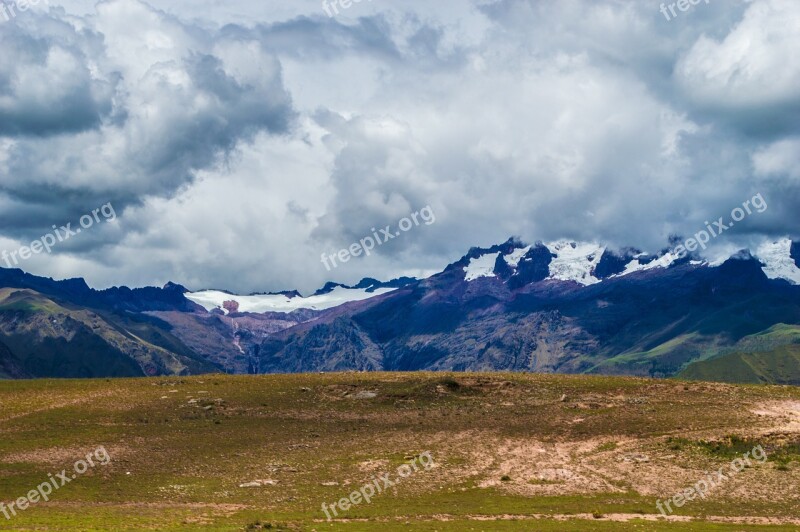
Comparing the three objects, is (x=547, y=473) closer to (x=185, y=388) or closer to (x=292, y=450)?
(x=292, y=450)

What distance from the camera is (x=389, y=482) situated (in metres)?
93.4

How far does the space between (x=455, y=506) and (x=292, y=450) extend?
27.7 metres

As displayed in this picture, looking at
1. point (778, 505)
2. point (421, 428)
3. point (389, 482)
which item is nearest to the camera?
point (778, 505)

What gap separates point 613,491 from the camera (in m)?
91.2

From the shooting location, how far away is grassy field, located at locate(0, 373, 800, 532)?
8106 centimetres

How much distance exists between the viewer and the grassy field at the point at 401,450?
A: 81.1m

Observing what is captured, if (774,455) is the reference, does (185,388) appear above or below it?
above

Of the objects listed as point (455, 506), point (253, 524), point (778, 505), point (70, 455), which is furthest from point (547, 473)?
point (70, 455)

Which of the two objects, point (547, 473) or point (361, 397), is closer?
point (547, 473)

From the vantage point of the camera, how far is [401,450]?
10500 centimetres

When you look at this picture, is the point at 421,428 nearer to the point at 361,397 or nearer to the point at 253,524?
the point at 361,397

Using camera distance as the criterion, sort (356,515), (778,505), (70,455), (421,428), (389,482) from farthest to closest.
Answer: (421,428) < (70,455) < (389,482) < (778,505) < (356,515)

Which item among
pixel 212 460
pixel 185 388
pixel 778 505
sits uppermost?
pixel 185 388

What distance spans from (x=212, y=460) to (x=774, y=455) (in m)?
65.2
